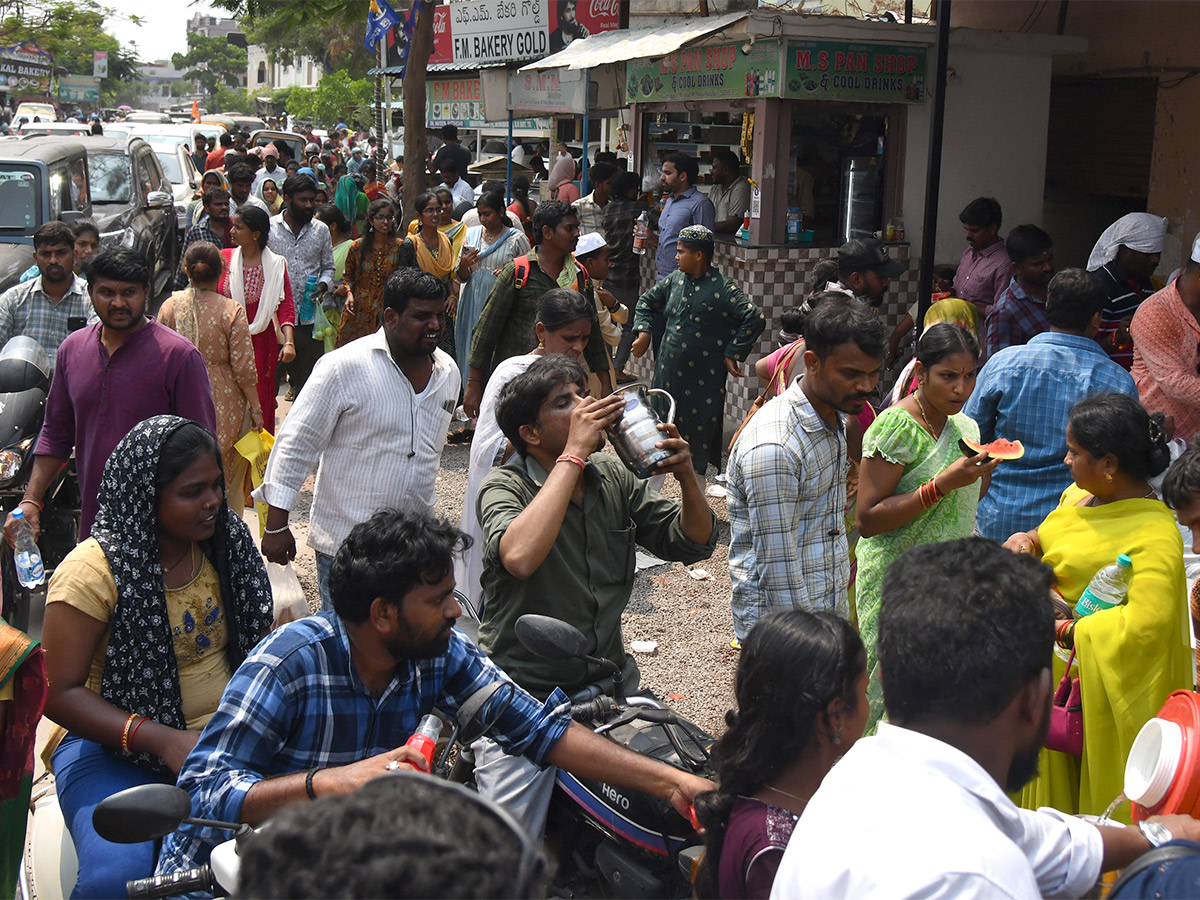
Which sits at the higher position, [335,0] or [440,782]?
[335,0]

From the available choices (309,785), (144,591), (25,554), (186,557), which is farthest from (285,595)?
(309,785)

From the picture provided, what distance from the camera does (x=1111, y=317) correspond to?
20.7 feet

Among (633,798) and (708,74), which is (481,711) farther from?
(708,74)

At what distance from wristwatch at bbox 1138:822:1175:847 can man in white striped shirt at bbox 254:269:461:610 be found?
9.70ft

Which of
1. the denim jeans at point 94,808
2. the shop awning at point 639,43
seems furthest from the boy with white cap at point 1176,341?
the denim jeans at point 94,808

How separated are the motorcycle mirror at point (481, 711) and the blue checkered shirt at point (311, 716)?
20mm

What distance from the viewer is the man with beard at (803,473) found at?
3.45 metres

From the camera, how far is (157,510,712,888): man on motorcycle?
2.35 metres

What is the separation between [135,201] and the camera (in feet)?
40.5

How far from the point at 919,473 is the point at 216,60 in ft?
402

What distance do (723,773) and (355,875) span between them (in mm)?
1208

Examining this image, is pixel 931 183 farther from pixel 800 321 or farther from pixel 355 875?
pixel 355 875

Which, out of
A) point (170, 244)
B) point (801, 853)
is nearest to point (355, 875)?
point (801, 853)

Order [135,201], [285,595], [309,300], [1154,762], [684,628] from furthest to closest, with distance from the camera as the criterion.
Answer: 1. [135,201]
2. [309,300]
3. [684,628]
4. [285,595]
5. [1154,762]
